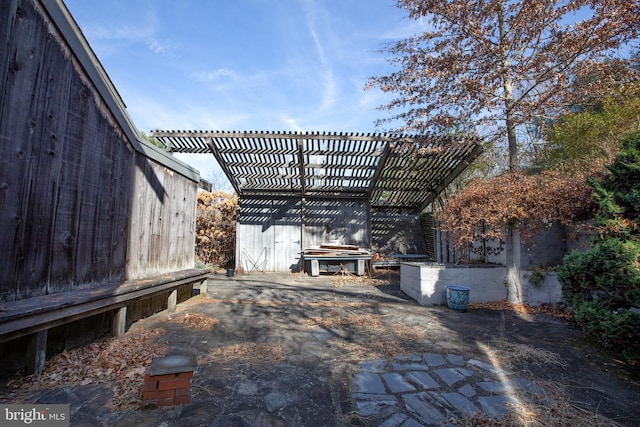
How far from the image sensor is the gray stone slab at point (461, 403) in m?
2.14

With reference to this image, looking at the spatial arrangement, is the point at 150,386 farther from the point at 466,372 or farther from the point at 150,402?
the point at 466,372

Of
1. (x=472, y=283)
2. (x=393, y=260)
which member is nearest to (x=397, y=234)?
(x=393, y=260)

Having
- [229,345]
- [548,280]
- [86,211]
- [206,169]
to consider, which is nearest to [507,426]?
[229,345]

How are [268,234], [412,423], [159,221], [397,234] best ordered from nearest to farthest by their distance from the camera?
[412,423]
[159,221]
[268,234]
[397,234]

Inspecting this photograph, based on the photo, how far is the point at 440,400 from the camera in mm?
2305

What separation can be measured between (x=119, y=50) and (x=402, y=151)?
299 inches

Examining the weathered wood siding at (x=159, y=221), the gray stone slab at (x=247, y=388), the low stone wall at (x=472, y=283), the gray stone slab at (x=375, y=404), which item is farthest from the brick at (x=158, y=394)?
the low stone wall at (x=472, y=283)

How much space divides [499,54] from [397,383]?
681 centimetres

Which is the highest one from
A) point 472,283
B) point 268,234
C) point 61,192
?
point 61,192

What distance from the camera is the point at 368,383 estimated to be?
8.50 feet

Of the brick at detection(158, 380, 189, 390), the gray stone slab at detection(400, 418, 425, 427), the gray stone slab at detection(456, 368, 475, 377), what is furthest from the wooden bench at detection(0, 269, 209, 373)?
the gray stone slab at detection(456, 368, 475, 377)

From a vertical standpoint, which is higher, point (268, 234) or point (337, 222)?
point (337, 222)

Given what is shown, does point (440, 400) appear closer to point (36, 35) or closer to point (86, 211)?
point (86, 211)

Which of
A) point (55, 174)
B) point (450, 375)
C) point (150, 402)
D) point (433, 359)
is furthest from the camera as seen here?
point (433, 359)
